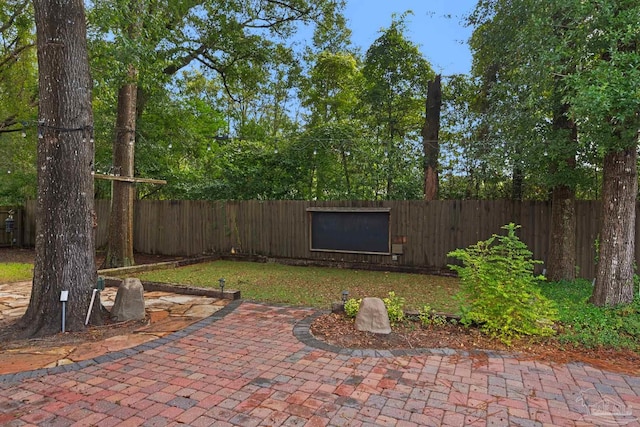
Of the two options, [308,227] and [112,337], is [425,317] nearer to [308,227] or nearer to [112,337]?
[112,337]

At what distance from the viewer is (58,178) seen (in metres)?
3.91

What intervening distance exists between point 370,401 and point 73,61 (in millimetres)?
4336

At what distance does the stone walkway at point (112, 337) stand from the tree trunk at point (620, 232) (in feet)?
15.3

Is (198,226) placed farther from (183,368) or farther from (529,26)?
(529,26)

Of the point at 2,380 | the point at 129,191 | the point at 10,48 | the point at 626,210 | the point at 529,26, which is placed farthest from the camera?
the point at 10,48

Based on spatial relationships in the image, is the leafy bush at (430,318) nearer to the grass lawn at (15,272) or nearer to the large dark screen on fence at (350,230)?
the large dark screen on fence at (350,230)

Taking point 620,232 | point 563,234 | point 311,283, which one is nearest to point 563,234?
point 563,234

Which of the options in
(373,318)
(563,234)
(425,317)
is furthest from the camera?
(563,234)

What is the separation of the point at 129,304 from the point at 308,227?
5.33 metres

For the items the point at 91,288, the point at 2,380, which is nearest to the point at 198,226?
the point at 91,288

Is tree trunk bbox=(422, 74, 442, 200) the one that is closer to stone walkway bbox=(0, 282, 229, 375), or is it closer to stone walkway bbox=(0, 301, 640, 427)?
stone walkway bbox=(0, 282, 229, 375)

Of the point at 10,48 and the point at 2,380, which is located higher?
the point at 10,48

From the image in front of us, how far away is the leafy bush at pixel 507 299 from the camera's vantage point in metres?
3.70

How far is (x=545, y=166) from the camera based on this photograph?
6.21 m
